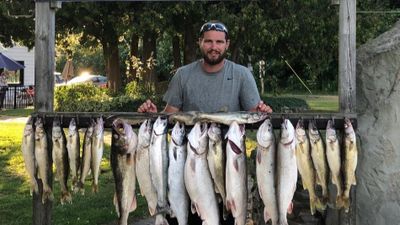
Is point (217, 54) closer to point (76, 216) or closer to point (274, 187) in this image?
point (274, 187)

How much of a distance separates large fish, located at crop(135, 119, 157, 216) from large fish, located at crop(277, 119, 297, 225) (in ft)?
2.77

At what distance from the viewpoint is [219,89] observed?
432cm

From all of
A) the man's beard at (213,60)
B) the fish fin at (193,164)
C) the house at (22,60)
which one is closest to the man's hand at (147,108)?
the man's beard at (213,60)

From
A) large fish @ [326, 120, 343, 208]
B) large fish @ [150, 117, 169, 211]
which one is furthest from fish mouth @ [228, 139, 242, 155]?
large fish @ [326, 120, 343, 208]

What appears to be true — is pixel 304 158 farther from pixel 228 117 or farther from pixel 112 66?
pixel 112 66

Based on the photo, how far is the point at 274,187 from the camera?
11.8 feet

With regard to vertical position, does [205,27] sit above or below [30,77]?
below

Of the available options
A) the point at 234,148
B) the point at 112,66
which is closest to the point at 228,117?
the point at 234,148

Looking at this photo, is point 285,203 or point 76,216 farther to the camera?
point 76,216

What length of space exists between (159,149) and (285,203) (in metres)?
0.90

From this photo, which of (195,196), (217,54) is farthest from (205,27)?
(195,196)

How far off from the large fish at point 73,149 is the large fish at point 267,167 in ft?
4.30

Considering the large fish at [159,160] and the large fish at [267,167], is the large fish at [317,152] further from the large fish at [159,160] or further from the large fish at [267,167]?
the large fish at [159,160]

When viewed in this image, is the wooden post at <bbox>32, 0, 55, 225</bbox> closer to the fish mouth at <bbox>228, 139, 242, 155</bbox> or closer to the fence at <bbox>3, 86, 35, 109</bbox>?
the fish mouth at <bbox>228, 139, 242, 155</bbox>
